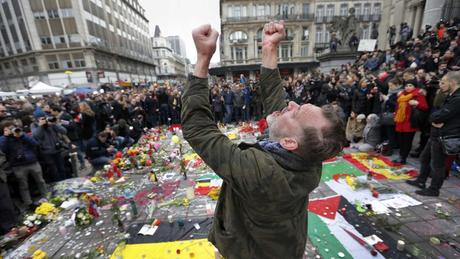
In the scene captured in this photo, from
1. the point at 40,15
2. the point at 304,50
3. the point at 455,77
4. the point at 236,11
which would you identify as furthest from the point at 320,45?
the point at 40,15

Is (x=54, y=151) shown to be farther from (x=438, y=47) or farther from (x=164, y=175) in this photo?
(x=438, y=47)

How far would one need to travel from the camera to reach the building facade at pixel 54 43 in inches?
1308

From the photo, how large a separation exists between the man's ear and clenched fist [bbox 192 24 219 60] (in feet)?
1.79

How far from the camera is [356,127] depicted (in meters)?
7.20

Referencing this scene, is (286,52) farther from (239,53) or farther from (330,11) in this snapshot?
A: (330,11)

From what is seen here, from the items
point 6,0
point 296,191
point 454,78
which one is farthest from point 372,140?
point 6,0

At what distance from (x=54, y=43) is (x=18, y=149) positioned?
39065 mm

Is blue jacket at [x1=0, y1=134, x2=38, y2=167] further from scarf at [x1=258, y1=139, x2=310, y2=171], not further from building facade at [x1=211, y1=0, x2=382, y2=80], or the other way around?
building facade at [x1=211, y1=0, x2=382, y2=80]

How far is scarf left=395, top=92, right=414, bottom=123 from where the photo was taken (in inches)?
197

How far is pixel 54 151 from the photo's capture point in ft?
18.0

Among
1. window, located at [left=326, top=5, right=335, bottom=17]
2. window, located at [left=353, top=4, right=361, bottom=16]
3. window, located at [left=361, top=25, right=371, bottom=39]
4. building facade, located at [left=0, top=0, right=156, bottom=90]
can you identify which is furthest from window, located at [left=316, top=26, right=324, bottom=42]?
building facade, located at [left=0, top=0, right=156, bottom=90]

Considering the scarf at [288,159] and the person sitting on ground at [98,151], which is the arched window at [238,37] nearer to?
the person sitting on ground at [98,151]

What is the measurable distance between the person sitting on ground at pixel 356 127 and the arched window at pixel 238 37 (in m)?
33.7

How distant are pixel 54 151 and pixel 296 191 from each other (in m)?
6.39
